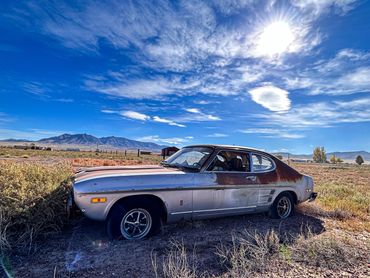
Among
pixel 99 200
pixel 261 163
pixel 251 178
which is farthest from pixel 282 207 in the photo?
pixel 99 200

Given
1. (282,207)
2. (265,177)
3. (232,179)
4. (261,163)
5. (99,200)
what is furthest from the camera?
(282,207)

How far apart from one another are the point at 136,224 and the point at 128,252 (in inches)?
19.9

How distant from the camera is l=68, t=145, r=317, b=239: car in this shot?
3964mm

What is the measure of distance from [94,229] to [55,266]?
1.28 m

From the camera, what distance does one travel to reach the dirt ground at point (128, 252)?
129 inches

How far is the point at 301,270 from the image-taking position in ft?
11.6

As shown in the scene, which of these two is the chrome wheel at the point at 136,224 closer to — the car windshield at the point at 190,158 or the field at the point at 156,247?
the field at the point at 156,247

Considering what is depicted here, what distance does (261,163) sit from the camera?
18.6ft

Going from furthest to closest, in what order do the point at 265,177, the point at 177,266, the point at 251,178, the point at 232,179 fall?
the point at 265,177, the point at 251,178, the point at 232,179, the point at 177,266

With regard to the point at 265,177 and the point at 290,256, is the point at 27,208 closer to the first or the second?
the point at 290,256

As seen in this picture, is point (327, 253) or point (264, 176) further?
point (264, 176)

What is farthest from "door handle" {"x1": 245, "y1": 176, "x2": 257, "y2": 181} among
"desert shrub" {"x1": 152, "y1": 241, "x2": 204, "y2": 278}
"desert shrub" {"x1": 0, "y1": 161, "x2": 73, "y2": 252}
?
"desert shrub" {"x1": 0, "y1": 161, "x2": 73, "y2": 252}

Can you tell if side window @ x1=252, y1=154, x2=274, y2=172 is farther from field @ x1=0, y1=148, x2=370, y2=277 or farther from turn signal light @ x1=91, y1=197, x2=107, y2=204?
turn signal light @ x1=91, y1=197, x2=107, y2=204

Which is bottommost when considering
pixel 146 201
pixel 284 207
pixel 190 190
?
pixel 284 207
